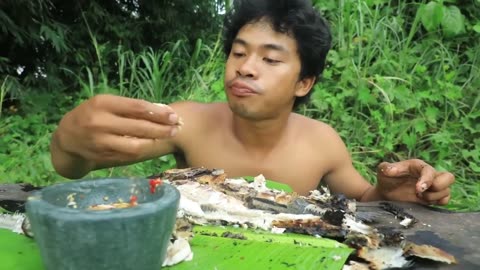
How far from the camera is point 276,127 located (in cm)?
208

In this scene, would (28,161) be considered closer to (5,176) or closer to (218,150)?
(5,176)

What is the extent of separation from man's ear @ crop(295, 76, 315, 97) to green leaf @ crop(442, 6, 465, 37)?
1.78 metres

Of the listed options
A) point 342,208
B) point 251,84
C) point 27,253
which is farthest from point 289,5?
point 27,253

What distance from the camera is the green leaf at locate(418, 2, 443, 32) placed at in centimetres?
351

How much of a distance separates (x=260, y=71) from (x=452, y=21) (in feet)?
7.19

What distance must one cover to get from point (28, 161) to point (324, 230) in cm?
217

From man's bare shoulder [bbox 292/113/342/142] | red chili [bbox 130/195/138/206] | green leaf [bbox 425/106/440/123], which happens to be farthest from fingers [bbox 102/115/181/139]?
green leaf [bbox 425/106/440/123]

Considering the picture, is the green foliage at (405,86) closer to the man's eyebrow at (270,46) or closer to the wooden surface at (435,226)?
the wooden surface at (435,226)

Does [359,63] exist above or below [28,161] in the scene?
above

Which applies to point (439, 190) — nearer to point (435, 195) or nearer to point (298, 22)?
point (435, 195)

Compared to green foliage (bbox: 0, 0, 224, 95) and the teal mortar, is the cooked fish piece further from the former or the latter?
green foliage (bbox: 0, 0, 224, 95)

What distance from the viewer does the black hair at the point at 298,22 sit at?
1929 millimetres

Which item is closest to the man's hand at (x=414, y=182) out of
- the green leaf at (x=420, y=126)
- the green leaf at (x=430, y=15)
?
the green leaf at (x=420, y=126)

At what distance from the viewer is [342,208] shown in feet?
5.25
